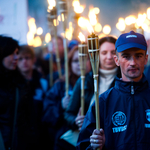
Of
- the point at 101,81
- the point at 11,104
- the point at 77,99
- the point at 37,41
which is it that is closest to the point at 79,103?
the point at 77,99

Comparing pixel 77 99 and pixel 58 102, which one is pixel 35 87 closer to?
pixel 58 102

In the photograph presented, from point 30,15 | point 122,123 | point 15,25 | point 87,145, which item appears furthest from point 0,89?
point 30,15

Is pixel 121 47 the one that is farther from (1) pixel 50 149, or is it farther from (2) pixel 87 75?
(1) pixel 50 149

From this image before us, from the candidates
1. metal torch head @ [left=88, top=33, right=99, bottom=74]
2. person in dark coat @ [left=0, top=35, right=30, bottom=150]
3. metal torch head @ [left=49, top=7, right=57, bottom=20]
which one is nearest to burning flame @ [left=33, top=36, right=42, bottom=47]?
metal torch head @ [left=49, top=7, right=57, bottom=20]

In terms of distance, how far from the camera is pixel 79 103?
9.61 ft

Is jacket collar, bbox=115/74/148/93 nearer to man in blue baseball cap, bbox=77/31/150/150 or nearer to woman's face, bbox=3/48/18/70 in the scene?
man in blue baseball cap, bbox=77/31/150/150

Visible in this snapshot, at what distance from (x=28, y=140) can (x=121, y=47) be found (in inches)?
78.8

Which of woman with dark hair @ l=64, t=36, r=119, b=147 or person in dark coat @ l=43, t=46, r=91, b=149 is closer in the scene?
woman with dark hair @ l=64, t=36, r=119, b=147

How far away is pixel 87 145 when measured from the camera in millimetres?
1891

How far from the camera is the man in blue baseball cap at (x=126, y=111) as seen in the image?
5.64ft

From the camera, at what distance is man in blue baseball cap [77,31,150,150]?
67.6 inches

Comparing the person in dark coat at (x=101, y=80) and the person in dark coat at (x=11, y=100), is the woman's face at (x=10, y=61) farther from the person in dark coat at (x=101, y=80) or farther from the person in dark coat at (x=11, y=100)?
the person in dark coat at (x=101, y=80)

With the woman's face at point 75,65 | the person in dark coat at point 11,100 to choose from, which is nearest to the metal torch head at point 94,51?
the person in dark coat at point 11,100

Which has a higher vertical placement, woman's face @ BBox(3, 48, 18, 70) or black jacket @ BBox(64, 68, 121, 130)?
woman's face @ BBox(3, 48, 18, 70)
